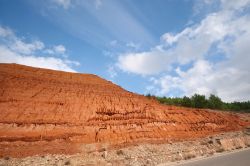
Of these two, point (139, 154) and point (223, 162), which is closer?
point (223, 162)

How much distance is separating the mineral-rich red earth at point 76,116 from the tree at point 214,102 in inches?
861

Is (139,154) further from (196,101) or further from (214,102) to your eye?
(214,102)

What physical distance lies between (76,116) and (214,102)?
4308cm

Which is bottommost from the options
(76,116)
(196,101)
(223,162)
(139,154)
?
(223,162)

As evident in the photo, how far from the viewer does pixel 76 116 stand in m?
27.8

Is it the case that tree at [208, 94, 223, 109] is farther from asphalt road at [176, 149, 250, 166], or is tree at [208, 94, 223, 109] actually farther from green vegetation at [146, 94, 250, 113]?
asphalt road at [176, 149, 250, 166]

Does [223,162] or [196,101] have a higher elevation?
[196,101]

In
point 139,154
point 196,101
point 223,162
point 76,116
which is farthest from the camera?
point 196,101

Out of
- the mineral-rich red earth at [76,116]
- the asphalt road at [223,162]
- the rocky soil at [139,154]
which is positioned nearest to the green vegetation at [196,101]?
the mineral-rich red earth at [76,116]

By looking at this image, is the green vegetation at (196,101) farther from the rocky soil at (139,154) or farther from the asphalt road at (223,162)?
the asphalt road at (223,162)

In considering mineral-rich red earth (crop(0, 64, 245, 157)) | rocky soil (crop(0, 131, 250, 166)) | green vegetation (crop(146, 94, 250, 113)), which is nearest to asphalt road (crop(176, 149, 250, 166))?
rocky soil (crop(0, 131, 250, 166))

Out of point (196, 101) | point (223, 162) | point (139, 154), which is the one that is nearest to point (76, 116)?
point (139, 154)

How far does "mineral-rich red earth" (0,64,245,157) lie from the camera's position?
2333 centimetres

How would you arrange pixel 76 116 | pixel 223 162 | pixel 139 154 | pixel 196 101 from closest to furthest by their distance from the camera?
pixel 223 162 → pixel 139 154 → pixel 76 116 → pixel 196 101
